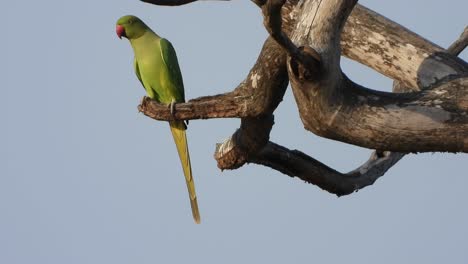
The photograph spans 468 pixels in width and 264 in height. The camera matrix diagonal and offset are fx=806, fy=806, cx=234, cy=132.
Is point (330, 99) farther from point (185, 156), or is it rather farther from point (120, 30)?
point (120, 30)

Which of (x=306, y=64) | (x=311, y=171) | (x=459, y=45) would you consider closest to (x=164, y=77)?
(x=311, y=171)

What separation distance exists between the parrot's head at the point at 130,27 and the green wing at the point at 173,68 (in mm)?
304

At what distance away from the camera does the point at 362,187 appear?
5.16 m

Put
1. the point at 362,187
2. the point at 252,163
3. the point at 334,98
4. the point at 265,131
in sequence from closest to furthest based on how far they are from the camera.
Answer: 1. the point at 334,98
2. the point at 265,131
3. the point at 252,163
4. the point at 362,187

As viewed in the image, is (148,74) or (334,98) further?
(148,74)

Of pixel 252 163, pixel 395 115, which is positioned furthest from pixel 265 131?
pixel 395 115

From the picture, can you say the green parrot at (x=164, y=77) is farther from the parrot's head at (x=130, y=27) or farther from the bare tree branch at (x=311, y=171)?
the bare tree branch at (x=311, y=171)

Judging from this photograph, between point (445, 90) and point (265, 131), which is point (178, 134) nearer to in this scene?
point (265, 131)

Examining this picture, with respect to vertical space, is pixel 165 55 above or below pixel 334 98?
above

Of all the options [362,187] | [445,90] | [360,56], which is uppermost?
[360,56]

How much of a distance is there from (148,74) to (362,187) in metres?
1.97

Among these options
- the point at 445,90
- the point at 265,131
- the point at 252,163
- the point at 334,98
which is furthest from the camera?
the point at 252,163

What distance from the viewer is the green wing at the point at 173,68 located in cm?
613

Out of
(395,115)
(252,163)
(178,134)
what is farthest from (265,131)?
(178,134)
